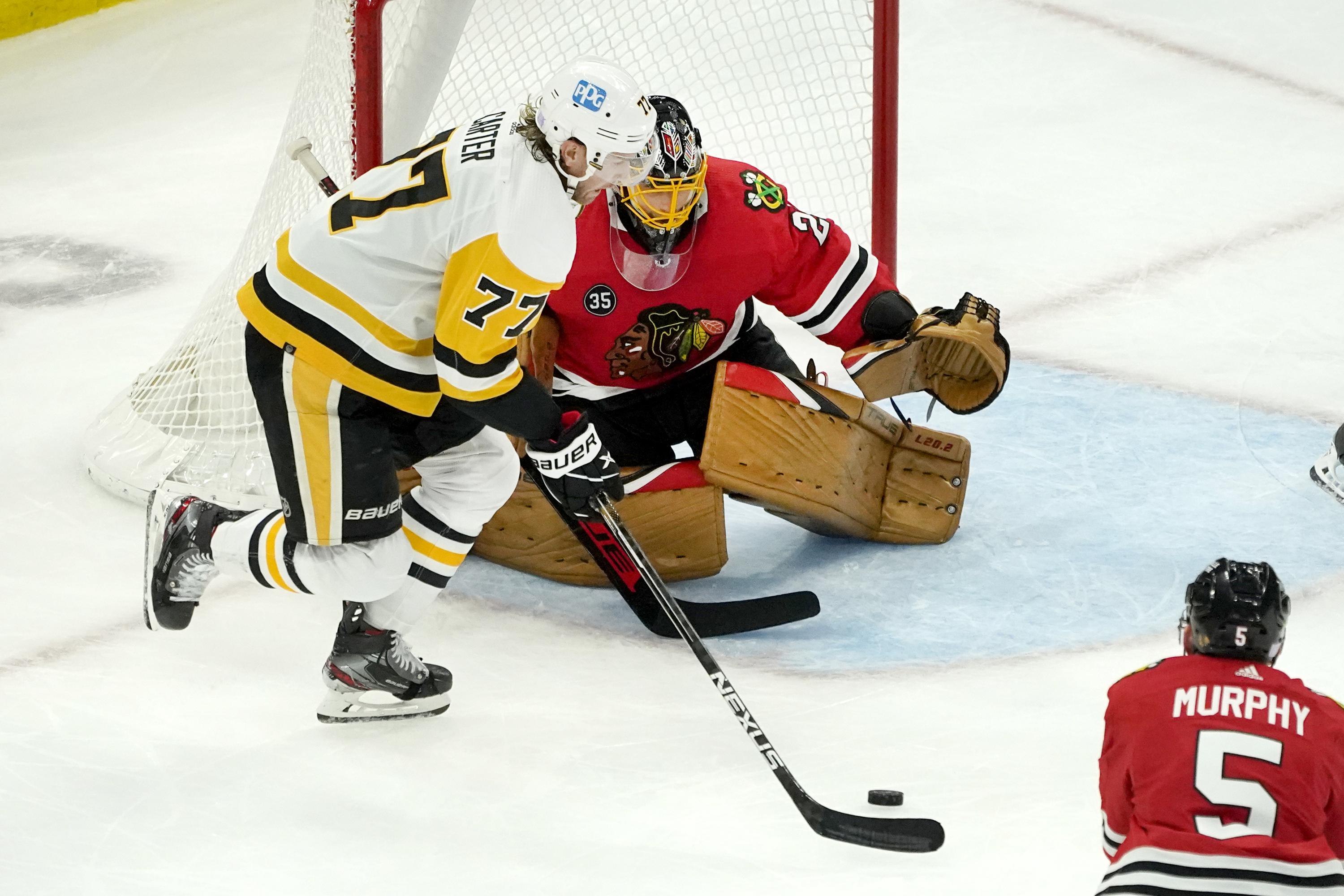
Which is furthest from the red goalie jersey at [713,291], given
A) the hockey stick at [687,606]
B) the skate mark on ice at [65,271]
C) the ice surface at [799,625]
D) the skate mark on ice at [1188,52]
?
the skate mark on ice at [1188,52]

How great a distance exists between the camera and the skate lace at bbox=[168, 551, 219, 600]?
9.42ft

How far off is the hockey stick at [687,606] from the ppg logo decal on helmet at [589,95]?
0.86 meters

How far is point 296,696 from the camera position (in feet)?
9.64

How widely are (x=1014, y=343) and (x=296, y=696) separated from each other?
213 centimetres

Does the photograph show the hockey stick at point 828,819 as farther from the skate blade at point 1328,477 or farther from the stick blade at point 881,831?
the skate blade at point 1328,477

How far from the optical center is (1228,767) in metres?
1.74

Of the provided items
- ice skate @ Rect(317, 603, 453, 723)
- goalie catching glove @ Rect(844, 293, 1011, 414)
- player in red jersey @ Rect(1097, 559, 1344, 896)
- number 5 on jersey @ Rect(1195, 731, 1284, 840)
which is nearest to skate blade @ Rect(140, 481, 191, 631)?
ice skate @ Rect(317, 603, 453, 723)

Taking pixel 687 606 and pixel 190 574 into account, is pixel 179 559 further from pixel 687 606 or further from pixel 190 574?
pixel 687 606

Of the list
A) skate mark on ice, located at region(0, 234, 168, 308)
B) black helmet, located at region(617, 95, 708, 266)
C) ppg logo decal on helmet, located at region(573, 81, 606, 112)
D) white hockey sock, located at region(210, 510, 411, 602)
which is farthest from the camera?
skate mark on ice, located at region(0, 234, 168, 308)

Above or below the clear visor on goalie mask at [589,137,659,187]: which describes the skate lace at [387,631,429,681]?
below

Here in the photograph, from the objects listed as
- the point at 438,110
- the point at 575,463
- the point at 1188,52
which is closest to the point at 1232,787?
the point at 575,463

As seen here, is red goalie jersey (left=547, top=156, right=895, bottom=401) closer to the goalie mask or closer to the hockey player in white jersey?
the goalie mask

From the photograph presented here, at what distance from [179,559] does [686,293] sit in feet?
3.24

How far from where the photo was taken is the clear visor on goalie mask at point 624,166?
7.93ft
